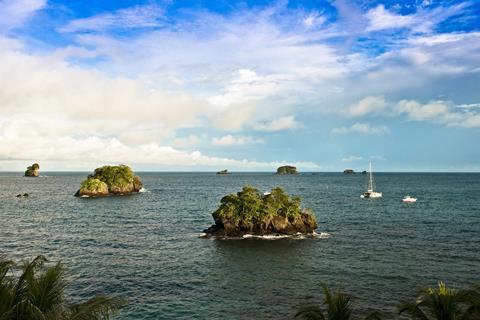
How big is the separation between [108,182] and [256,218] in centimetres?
9977

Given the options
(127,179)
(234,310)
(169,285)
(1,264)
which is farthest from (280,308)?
(127,179)

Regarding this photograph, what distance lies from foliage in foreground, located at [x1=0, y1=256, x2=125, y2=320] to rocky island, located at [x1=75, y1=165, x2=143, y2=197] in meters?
141

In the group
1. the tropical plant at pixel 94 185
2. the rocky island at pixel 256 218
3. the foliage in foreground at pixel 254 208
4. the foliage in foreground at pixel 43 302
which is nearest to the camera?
the foliage in foreground at pixel 43 302

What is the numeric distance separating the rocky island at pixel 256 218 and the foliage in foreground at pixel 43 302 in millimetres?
55041

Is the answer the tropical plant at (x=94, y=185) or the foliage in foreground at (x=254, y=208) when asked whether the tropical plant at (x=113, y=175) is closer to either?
the tropical plant at (x=94, y=185)

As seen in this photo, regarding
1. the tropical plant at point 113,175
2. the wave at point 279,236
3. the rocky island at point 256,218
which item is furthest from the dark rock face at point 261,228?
the tropical plant at point 113,175

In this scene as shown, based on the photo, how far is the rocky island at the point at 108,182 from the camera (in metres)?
147

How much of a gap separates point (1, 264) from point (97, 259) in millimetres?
42916

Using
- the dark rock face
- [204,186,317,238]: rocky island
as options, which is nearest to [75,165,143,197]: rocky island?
the dark rock face

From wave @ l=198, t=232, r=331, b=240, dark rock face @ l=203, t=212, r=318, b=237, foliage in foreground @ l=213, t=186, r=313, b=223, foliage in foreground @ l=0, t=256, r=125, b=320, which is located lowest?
wave @ l=198, t=232, r=331, b=240

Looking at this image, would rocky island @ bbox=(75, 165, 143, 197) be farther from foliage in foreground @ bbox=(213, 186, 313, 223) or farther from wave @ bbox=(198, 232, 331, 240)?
foliage in foreground @ bbox=(213, 186, 313, 223)

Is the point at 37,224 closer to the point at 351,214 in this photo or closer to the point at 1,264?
the point at 351,214

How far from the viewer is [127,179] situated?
16062cm

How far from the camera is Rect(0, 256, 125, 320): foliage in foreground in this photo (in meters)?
11.3
